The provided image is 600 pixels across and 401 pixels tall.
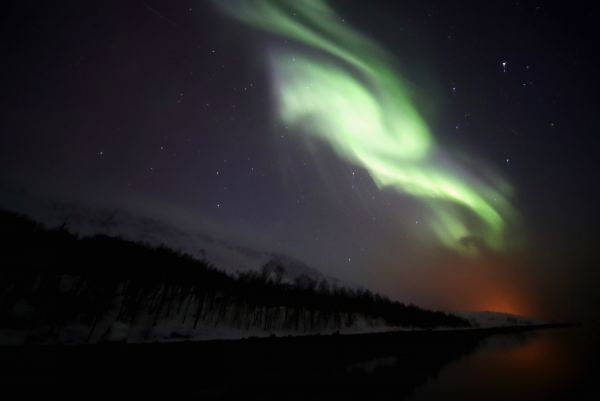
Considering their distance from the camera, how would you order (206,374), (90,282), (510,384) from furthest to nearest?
1. (90,282)
2. (206,374)
3. (510,384)

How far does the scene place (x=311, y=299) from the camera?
62.8m

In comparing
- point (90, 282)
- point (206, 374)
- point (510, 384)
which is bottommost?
point (206, 374)

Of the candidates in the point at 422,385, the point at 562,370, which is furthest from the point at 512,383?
the point at 562,370

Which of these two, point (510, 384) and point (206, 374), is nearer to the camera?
point (510, 384)

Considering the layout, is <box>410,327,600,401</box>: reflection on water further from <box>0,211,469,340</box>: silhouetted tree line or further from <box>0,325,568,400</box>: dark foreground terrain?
<box>0,211,469,340</box>: silhouetted tree line

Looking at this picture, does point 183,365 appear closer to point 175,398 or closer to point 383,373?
point 175,398

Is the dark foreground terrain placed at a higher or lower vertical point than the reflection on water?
lower

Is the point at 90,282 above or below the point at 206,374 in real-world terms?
above

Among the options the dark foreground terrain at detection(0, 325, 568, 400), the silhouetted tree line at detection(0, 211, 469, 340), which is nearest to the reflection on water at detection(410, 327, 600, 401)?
the dark foreground terrain at detection(0, 325, 568, 400)

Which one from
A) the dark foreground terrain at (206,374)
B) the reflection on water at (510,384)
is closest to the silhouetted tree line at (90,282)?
the dark foreground terrain at (206,374)

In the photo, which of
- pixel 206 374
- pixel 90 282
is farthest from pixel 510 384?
pixel 90 282

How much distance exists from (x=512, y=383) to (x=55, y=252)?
4364 centimetres

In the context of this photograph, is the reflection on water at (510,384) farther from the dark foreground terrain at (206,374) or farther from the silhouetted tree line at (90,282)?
the silhouetted tree line at (90,282)

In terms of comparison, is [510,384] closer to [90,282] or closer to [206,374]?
[206,374]
